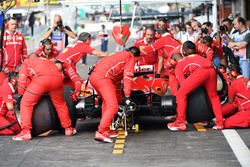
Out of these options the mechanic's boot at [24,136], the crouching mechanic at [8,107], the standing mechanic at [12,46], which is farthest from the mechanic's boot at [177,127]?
the standing mechanic at [12,46]

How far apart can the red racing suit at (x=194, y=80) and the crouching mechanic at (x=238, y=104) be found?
0.24 metres

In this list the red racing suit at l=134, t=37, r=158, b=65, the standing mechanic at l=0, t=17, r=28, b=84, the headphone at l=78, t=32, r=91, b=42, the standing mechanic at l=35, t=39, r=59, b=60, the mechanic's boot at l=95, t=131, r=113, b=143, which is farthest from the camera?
the standing mechanic at l=0, t=17, r=28, b=84

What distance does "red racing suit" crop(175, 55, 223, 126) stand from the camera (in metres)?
11.9

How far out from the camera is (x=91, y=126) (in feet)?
42.5

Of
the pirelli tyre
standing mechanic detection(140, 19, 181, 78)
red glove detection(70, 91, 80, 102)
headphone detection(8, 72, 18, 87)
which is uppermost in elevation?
standing mechanic detection(140, 19, 181, 78)

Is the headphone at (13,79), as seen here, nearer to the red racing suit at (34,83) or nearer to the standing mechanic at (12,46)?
the red racing suit at (34,83)

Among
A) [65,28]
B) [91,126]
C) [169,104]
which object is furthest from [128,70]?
[65,28]

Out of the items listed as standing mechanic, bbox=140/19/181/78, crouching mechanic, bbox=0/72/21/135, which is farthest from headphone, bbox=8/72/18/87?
standing mechanic, bbox=140/19/181/78

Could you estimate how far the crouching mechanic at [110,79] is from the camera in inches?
434

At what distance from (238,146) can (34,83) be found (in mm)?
3157

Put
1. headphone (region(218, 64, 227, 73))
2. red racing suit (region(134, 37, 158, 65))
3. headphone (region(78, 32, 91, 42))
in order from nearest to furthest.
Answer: headphone (region(78, 32, 91, 42)), headphone (region(218, 64, 227, 73)), red racing suit (region(134, 37, 158, 65))

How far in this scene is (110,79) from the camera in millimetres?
11297

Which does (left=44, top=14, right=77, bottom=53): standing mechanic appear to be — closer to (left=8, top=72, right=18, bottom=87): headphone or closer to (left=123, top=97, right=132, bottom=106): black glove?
(left=8, top=72, right=18, bottom=87): headphone

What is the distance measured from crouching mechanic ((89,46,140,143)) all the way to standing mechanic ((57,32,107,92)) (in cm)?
111
